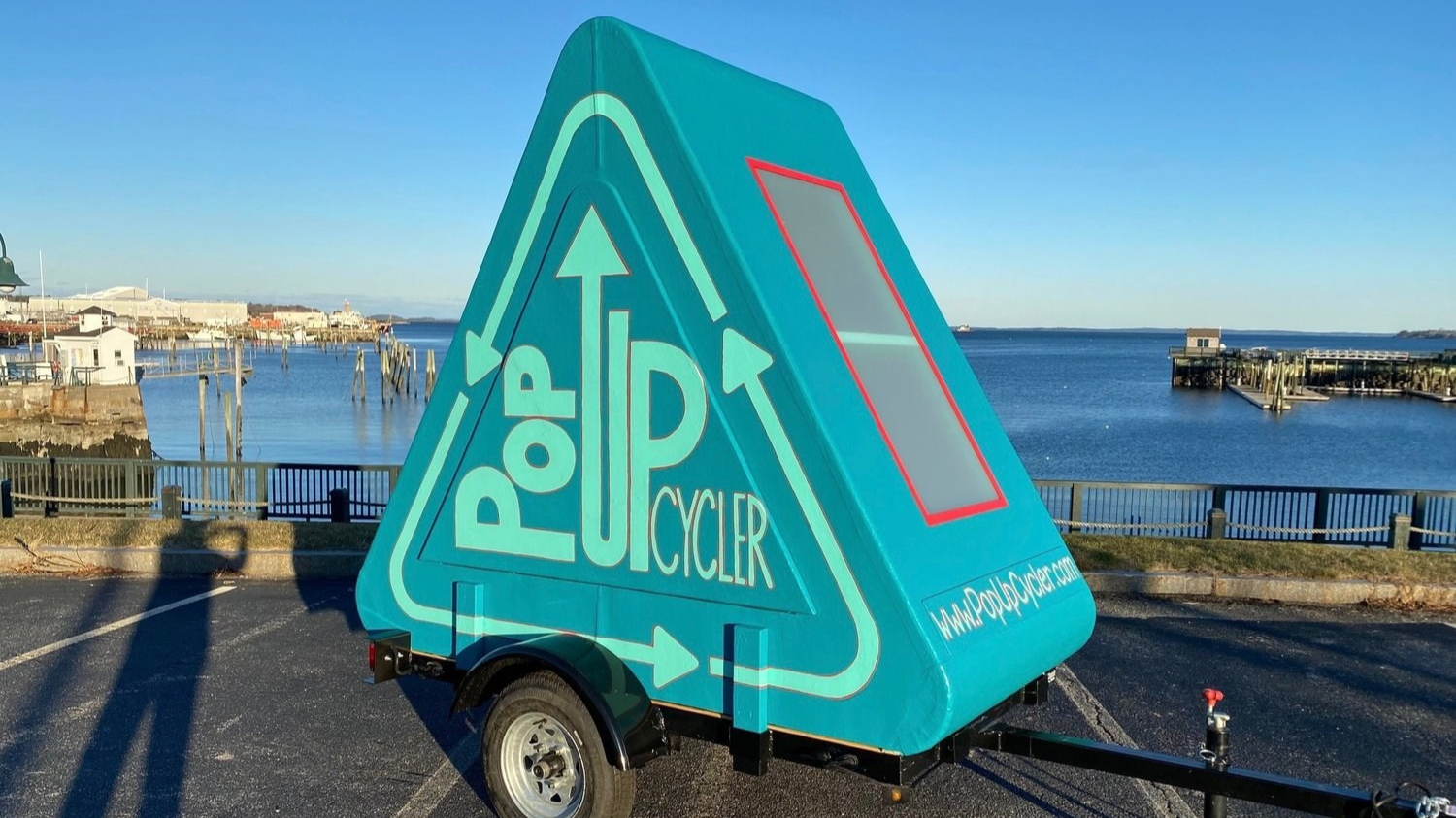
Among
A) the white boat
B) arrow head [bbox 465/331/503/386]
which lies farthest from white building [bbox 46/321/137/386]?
the white boat

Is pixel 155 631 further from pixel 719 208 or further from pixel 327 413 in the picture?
pixel 327 413

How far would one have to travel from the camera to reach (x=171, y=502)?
1293cm

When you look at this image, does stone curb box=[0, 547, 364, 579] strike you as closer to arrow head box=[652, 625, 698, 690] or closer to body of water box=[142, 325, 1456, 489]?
arrow head box=[652, 625, 698, 690]

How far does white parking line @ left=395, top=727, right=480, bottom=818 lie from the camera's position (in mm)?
5230

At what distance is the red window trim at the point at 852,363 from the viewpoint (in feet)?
14.0

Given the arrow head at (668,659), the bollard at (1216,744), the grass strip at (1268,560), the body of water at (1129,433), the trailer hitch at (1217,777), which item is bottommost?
the body of water at (1129,433)

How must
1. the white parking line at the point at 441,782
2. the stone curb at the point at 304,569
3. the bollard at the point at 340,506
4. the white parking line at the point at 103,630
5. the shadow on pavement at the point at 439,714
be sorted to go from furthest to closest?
the bollard at the point at 340,506, the stone curb at the point at 304,569, the white parking line at the point at 103,630, the shadow on pavement at the point at 439,714, the white parking line at the point at 441,782

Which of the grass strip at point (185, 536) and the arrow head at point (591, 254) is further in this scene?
the grass strip at point (185, 536)

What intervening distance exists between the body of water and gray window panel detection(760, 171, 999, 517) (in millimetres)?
30469

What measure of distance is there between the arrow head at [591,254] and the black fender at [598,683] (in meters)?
1.71

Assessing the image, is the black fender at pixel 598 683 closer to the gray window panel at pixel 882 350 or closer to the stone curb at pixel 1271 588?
the gray window panel at pixel 882 350

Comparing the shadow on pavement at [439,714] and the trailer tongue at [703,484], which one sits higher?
the trailer tongue at [703,484]

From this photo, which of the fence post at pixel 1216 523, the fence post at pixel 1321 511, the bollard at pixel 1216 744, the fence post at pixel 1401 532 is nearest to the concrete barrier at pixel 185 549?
the bollard at pixel 1216 744

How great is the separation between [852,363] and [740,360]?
20.8 inches
